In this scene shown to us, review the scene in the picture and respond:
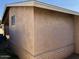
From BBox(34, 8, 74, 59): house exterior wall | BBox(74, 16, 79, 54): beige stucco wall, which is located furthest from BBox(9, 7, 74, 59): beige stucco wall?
BBox(74, 16, 79, 54): beige stucco wall

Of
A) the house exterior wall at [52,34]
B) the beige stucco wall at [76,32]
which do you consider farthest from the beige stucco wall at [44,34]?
the beige stucco wall at [76,32]

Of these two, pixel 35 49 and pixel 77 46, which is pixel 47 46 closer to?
pixel 35 49

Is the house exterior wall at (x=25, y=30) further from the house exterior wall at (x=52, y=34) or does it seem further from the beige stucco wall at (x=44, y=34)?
the house exterior wall at (x=52, y=34)

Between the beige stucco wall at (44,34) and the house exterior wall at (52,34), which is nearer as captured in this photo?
the beige stucco wall at (44,34)

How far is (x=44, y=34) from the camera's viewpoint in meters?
8.16

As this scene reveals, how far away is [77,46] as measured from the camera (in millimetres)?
10992

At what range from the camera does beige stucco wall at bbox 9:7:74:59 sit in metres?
7.66

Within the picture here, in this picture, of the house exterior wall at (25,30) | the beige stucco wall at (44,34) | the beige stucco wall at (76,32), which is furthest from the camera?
the beige stucco wall at (76,32)

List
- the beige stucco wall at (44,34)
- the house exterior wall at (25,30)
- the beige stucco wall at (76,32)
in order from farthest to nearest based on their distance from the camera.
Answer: the beige stucco wall at (76,32), the house exterior wall at (25,30), the beige stucco wall at (44,34)

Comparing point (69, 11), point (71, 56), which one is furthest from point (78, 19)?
point (71, 56)

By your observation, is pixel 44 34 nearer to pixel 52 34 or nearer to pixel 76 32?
pixel 52 34

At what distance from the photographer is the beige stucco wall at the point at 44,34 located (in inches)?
301

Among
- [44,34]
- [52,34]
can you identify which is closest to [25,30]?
[44,34]

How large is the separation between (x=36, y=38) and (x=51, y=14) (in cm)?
213
